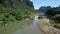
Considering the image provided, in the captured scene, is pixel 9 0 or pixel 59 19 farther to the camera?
pixel 9 0

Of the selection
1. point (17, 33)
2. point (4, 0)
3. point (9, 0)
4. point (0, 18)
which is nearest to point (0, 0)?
point (4, 0)

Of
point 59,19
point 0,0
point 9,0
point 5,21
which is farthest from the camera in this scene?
point 9,0

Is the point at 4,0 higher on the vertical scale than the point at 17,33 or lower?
higher

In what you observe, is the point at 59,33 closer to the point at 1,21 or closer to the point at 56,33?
the point at 56,33

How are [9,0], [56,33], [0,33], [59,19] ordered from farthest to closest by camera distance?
[9,0], [59,19], [56,33], [0,33]

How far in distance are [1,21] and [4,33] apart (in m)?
17.8

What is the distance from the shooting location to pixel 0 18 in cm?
4809

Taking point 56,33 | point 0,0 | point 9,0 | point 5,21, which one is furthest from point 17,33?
point 9,0

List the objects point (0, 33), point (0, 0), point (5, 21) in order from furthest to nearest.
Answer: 1. point (0, 0)
2. point (5, 21)
3. point (0, 33)

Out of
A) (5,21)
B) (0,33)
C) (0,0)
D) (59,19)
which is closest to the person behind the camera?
(0,33)

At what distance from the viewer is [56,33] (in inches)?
1205

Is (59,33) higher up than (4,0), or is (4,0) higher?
(4,0)

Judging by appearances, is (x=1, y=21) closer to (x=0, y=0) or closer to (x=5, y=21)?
(x=5, y=21)

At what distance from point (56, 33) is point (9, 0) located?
312ft
